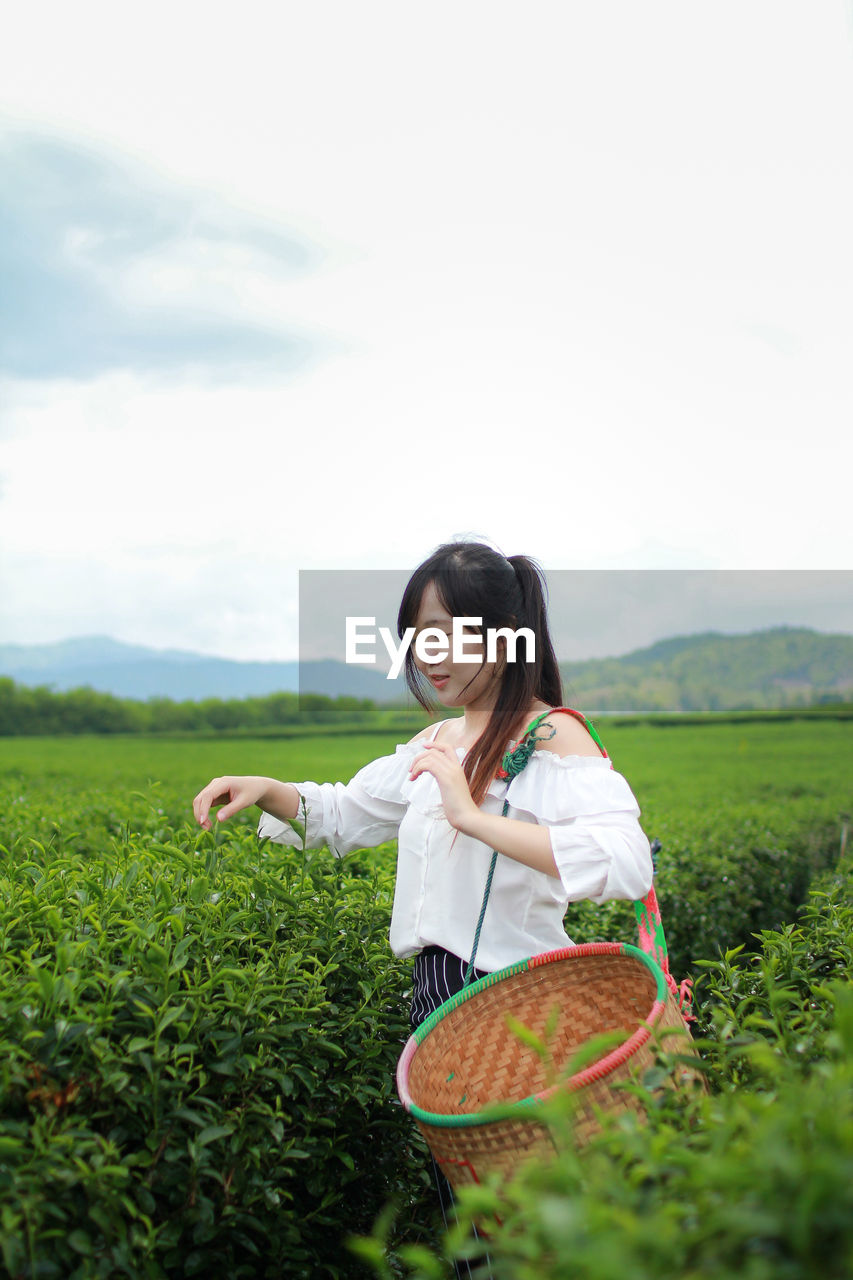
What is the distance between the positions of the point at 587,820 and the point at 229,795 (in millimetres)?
907

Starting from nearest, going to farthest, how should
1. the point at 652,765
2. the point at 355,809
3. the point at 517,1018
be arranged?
the point at 517,1018
the point at 355,809
the point at 652,765

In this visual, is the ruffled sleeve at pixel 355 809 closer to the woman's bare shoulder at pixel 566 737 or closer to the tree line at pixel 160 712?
the woman's bare shoulder at pixel 566 737

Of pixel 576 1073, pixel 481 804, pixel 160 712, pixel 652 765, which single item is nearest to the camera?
pixel 576 1073

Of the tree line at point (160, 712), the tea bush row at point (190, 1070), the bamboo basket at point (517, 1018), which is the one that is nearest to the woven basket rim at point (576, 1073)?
the bamboo basket at point (517, 1018)

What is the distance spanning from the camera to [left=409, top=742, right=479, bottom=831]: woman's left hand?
1828mm

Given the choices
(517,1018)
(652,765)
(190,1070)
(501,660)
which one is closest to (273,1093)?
(190,1070)

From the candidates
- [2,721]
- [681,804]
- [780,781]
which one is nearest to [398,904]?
[681,804]

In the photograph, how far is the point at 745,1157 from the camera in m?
0.92

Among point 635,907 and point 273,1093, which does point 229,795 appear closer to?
point 273,1093

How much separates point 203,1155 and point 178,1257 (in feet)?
0.60

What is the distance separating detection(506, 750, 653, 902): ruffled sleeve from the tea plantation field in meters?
0.20

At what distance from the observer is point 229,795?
7.61 feet

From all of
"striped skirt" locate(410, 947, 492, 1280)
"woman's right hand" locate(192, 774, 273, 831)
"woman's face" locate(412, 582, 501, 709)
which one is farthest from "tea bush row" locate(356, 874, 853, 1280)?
"woman's right hand" locate(192, 774, 273, 831)

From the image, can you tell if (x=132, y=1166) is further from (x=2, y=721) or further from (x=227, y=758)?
(x=2, y=721)
